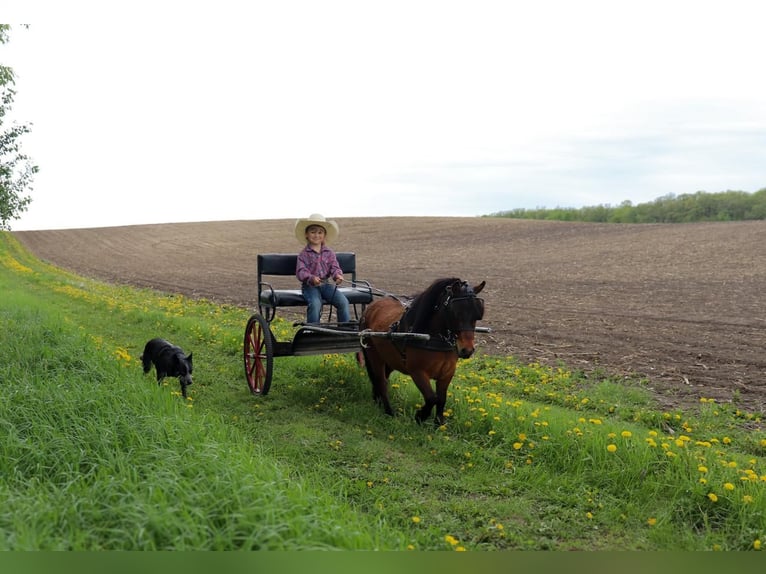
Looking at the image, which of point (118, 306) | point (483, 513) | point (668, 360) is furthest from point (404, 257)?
point (483, 513)

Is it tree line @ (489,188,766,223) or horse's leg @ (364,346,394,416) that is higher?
tree line @ (489,188,766,223)

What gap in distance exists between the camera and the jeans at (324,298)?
8.59 metres

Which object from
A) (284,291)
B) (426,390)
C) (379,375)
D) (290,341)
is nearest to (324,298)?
(290,341)

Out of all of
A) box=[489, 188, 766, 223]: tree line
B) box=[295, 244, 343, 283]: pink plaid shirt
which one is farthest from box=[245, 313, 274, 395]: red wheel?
box=[489, 188, 766, 223]: tree line

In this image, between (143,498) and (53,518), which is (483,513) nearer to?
(143,498)

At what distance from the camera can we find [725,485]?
4766mm

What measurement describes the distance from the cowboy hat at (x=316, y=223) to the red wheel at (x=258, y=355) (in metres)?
1.29

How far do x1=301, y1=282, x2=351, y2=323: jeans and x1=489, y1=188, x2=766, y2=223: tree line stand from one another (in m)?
56.2

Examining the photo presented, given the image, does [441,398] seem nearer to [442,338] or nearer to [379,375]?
[442,338]

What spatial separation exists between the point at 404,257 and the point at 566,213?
42.6 metres

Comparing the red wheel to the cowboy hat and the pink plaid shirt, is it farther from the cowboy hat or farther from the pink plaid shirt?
the cowboy hat

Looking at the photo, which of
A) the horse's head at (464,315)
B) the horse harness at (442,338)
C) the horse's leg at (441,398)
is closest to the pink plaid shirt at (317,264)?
the horse harness at (442,338)

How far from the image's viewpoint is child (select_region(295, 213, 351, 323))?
8586 mm

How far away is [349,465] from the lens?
229 inches
